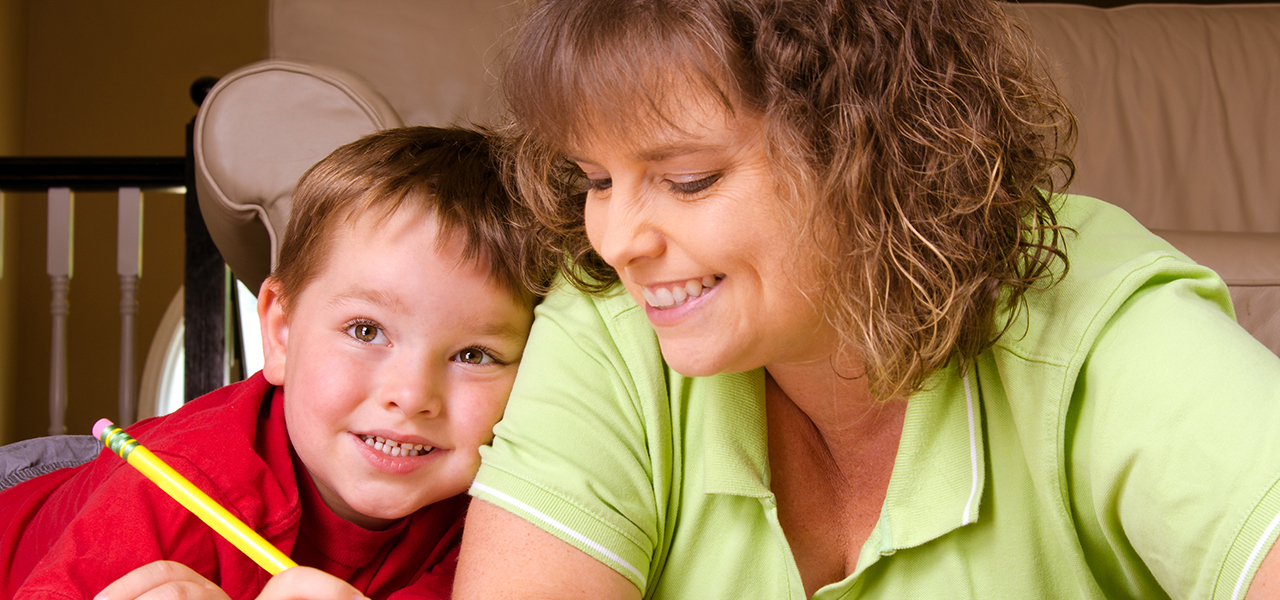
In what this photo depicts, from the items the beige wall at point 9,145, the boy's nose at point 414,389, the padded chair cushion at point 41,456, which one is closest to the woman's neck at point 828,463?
the boy's nose at point 414,389

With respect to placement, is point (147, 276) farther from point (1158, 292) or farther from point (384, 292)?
point (1158, 292)

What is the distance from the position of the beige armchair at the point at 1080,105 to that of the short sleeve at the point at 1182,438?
35cm

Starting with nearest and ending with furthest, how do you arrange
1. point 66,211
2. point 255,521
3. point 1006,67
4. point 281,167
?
point 1006,67 → point 255,521 → point 281,167 → point 66,211

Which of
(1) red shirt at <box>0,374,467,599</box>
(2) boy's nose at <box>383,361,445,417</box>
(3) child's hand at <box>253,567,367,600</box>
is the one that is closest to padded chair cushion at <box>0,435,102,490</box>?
(1) red shirt at <box>0,374,467,599</box>

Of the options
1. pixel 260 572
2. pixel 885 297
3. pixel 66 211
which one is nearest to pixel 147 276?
pixel 66 211

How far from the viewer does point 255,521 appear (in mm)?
900

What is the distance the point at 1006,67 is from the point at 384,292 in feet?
2.00

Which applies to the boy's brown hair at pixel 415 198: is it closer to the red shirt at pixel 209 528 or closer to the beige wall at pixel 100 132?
the red shirt at pixel 209 528

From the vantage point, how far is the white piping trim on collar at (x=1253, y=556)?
594mm

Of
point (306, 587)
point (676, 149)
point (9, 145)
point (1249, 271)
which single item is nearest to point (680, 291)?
point (676, 149)

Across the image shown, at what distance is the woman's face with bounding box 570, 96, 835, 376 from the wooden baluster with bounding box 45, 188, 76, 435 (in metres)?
1.70

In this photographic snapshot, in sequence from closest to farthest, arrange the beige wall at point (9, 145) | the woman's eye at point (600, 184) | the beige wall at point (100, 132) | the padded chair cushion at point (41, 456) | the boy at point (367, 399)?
1. the woman's eye at point (600, 184)
2. the boy at point (367, 399)
3. the padded chair cushion at point (41, 456)
4. the beige wall at point (9, 145)
5. the beige wall at point (100, 132)

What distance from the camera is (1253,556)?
23.8 inches

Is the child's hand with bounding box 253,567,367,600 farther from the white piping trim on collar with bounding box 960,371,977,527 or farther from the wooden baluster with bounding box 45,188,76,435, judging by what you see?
the wooden baluster with bounding box 45,188,76,435
